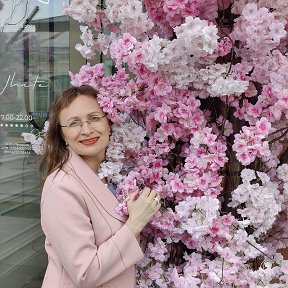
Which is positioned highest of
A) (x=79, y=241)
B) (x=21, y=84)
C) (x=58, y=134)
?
(x=21, y=84)

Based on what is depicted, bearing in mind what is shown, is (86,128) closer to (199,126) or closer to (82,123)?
(82,123)

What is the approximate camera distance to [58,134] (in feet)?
6.50

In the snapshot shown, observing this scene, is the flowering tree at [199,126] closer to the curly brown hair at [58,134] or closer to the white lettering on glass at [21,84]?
the curly brown hair at [58,134]

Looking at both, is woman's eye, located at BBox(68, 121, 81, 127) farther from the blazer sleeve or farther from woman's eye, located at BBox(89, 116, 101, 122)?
the blazer sleeve

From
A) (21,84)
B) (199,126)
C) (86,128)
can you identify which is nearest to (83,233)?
(86,128)

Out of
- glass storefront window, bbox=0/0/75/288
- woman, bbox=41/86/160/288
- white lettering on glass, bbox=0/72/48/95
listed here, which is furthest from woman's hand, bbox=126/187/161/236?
white lettering on glass, bbox=0/72/48/95

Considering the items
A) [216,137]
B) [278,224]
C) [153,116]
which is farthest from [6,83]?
[278,224]

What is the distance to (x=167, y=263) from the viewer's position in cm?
214

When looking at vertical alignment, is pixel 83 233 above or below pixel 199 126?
below

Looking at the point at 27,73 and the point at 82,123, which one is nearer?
the point at 82,123

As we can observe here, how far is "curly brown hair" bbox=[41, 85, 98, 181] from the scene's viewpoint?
1927 mm

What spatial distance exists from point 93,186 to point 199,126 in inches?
18.8

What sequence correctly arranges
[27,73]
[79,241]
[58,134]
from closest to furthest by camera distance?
[79,241] < [58,134] < [27,73]

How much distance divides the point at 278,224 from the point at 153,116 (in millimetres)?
745
